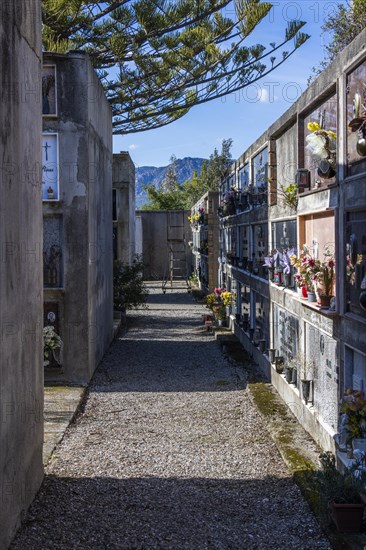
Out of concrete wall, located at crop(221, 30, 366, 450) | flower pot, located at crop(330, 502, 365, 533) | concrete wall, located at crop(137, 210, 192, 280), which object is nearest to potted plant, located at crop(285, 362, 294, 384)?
concrete wall, located at crop(221, 30, 366, 450)

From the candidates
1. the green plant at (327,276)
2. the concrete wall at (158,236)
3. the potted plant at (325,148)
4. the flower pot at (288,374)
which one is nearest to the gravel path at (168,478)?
the flower pot at (288,374)

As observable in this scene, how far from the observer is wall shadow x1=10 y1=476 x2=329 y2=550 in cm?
493

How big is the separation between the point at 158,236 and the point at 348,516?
29.8 metres

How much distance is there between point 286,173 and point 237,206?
16.6ft

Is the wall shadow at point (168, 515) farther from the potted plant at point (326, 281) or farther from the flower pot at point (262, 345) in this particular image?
the flower pot at point (262, 345)

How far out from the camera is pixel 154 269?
3444 cm

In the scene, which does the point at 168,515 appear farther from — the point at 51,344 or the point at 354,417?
the point at 51,344

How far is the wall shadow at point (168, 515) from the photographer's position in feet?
16.2

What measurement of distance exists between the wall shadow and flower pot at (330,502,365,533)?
0.56 ft

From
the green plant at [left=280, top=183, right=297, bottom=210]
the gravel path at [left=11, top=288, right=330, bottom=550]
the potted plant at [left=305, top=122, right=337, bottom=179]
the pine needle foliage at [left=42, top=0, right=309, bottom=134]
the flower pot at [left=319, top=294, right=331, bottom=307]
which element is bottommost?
the gravel path at [left=11, top=288, right=330, bottom=550]

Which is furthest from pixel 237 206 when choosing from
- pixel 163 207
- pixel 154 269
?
pixel 163 207

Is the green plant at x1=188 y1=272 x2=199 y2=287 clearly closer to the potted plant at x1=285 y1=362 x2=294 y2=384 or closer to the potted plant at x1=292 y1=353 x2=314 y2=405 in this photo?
the potted plant at x1=285 y1=362 x2=294 y2=384

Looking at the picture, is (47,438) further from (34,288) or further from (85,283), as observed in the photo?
(85,283)

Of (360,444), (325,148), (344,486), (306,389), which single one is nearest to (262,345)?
(306,389)
